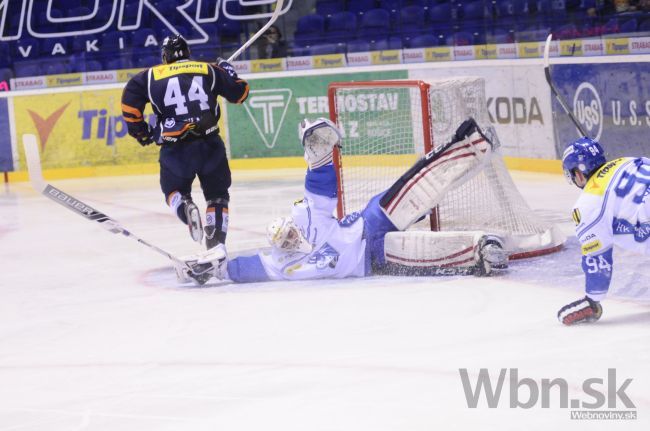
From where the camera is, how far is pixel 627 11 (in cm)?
923

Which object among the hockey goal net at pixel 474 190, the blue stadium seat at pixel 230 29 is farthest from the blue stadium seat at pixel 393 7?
the hockey goal net at pixel 474 190

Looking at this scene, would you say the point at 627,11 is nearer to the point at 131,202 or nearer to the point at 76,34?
the point at 131,202

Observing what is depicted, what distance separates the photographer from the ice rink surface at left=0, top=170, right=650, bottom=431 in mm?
3668

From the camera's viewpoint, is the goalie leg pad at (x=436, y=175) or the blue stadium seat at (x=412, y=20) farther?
the blue stadium seat at (x=412, y=20)

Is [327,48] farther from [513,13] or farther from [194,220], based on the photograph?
[194,220]

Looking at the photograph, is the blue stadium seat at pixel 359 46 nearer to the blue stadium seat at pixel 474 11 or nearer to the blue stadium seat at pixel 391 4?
the blue stadium seat at pixel 391 4

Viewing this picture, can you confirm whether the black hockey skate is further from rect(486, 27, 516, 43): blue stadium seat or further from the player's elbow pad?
rect(486, 27, 516, 43): blue stadium seat

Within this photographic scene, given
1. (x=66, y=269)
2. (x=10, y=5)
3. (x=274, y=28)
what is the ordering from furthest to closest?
(x=10, y=5), (x=274, y=28), (x=66, y=269)

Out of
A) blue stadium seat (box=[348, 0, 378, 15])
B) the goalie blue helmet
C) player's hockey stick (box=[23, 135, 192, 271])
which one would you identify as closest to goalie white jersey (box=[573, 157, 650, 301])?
player's hockey stick (box=[23, 135, 192, 271])

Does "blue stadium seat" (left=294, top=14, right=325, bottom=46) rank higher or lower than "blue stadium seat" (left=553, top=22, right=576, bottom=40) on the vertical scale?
higher

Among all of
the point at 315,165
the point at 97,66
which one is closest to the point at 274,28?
the point at 97,66

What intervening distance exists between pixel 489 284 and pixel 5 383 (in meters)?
2.37

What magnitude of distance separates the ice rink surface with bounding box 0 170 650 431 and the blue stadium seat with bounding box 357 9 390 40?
18.3 ft

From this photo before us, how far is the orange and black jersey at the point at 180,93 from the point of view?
6.34m
